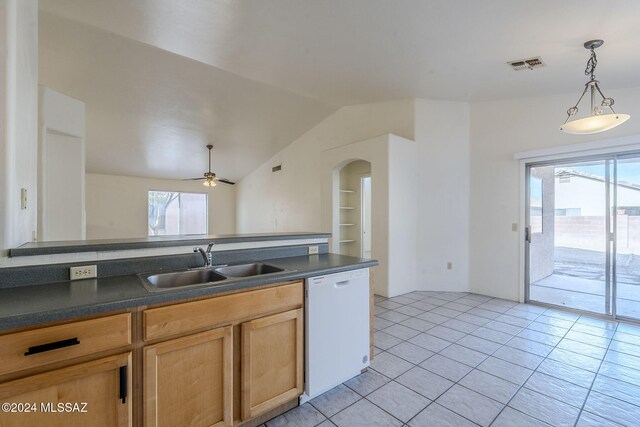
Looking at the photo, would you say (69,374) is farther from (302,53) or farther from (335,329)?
(302,53)

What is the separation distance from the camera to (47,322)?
1.06 meters

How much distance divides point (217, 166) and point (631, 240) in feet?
27.0

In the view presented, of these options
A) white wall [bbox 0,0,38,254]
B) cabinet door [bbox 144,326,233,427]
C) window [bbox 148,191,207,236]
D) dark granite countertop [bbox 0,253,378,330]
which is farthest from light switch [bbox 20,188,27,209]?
window [bbox 148,191,207,236]

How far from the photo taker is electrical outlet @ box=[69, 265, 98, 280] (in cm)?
152

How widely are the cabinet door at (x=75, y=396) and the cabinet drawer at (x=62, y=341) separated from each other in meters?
0.05

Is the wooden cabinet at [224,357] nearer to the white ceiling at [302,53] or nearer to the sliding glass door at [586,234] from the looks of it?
the white ceiling at [302,53]

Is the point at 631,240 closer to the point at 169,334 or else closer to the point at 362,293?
the point at 362,293

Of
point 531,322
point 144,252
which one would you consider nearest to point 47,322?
point 144,252

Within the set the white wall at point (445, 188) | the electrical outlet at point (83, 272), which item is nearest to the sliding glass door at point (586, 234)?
the white wall at point (445, 188)

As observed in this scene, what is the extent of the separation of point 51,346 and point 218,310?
628mm

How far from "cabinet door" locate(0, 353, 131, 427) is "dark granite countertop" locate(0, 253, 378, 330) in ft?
0.71

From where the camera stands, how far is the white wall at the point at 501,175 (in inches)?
148

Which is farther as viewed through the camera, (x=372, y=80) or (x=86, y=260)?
(x=372, y=80)

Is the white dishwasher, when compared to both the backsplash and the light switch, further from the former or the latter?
the light switch
